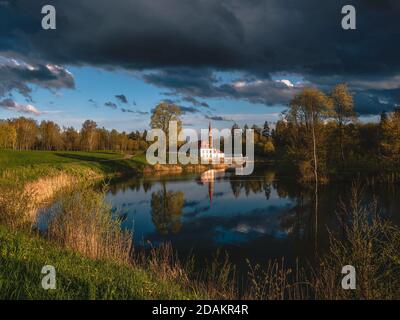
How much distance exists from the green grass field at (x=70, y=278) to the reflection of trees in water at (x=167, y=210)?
28.6 feet

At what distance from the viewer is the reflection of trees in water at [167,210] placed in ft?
62.6

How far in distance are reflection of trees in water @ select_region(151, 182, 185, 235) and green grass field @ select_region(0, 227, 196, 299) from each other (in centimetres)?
871

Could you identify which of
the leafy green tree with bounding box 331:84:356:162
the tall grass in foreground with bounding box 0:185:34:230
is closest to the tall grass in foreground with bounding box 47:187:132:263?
the tall grass in foreground with bounding box 0:185:34:230

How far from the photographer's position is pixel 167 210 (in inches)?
976

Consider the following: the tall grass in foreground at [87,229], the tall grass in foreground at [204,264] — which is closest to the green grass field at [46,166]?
the tall grass in foreground at [87,229]

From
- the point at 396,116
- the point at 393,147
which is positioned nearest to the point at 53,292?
the point at 393,147

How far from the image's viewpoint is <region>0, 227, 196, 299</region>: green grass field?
6520 mm

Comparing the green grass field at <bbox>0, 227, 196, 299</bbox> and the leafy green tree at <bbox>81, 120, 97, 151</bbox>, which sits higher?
the leafy green tree at <bbox>81, 120, 97, 151</bbox>

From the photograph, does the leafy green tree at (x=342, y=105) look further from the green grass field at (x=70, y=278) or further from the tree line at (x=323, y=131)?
the green grass field at (x=70, y=278)

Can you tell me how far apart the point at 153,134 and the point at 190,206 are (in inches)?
1889

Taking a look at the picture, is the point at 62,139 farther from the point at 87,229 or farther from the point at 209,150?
the point at 87,229

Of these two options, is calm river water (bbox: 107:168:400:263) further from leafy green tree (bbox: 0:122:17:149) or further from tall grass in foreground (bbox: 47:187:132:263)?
leafy green tree (bbox: 0:122:17:149)

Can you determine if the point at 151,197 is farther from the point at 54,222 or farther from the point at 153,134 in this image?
the point at 153,134

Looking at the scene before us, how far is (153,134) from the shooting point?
72875mm
